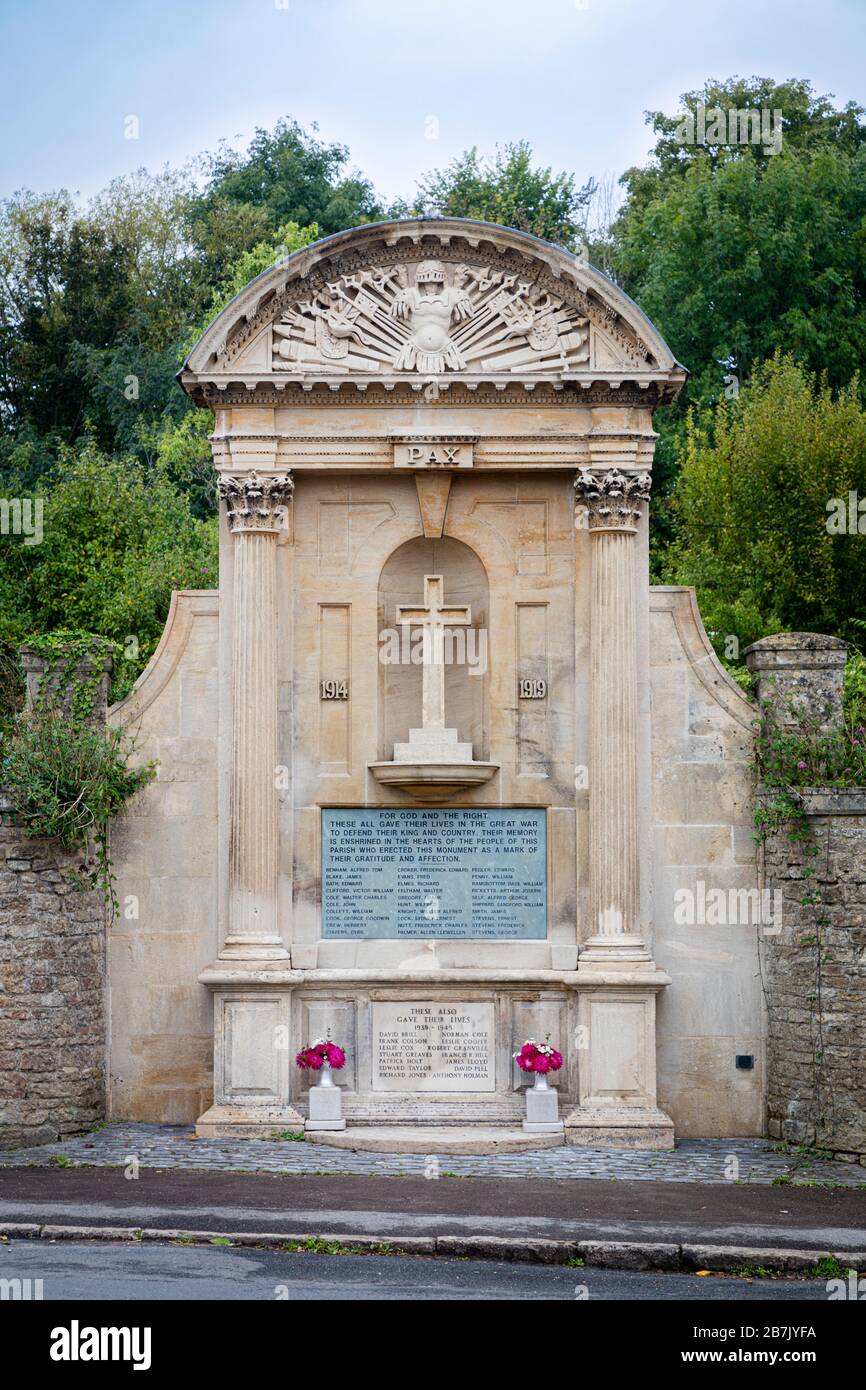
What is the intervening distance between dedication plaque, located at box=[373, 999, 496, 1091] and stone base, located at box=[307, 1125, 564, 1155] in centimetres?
60

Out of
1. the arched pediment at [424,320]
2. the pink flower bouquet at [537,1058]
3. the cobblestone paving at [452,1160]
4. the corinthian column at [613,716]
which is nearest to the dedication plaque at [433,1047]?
the pink flower bouquet at [537,1058]

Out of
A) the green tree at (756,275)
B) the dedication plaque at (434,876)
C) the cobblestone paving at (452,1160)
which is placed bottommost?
the cobblestone paving at (452,1160)

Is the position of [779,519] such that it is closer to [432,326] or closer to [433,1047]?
[432,326]

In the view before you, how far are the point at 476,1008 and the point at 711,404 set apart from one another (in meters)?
19.1

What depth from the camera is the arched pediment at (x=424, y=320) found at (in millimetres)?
17094

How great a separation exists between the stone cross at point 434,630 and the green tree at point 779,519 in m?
9.11

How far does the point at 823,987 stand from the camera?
16031 mm

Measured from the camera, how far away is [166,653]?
688 inches

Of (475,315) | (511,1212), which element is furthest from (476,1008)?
(475,315)

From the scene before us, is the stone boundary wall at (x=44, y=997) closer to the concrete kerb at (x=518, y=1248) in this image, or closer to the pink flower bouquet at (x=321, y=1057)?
the pink flower bouquet at (x=321, y=1057)

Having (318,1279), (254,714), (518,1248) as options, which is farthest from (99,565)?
(318,1279)

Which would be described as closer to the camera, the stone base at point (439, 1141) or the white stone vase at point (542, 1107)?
the stone base at point (439, 1141)

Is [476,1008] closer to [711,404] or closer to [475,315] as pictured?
[475,315]

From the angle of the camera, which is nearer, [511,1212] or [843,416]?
[511,1212]
